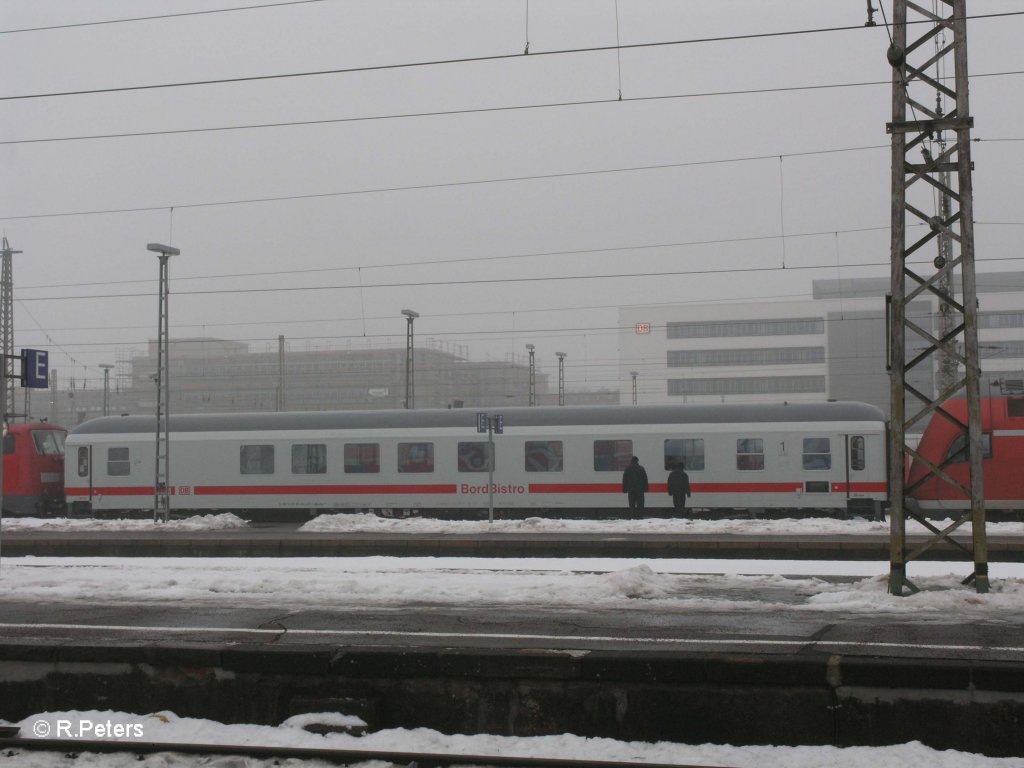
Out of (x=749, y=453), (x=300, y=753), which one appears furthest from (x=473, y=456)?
(x=300, y=753)

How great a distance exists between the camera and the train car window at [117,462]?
28.8 m

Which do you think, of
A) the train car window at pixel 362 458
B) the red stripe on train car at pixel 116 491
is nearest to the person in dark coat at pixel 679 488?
the train car window at pixel 362 458

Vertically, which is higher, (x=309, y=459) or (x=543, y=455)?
(x=543, y=455)

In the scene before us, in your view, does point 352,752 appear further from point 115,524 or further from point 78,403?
point 78,403

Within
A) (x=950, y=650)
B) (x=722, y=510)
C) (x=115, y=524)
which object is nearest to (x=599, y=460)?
(x=722, y=510)

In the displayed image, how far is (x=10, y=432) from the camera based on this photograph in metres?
29.4

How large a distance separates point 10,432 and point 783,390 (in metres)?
61.1

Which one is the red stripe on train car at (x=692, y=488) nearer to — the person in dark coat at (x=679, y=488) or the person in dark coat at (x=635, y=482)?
the person in dark coat at (x=679, y=488)

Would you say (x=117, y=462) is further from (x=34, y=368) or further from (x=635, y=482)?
(x=34, y=368)

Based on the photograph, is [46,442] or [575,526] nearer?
[575,526]

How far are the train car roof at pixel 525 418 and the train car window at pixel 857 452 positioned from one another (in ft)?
1.61

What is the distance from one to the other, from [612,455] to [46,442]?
16086 millimetres

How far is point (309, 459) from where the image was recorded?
90.9 feet

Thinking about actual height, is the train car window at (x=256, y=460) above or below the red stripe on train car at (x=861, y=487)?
above
